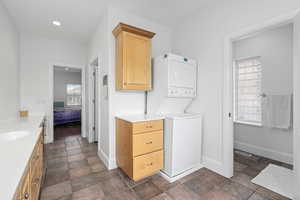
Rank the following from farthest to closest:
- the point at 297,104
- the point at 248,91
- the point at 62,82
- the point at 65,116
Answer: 1. the point at 62,82
2. the point at 65,116
3. the point at 248,91
4. the point at 297,104

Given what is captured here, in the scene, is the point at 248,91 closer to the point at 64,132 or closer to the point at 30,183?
the point at 30,183

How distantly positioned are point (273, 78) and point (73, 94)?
798 cm

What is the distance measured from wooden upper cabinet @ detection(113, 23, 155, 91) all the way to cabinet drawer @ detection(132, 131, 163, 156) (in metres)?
0.77

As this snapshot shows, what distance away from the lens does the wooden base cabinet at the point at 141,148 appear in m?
1.82

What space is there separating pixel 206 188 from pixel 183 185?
0.29m

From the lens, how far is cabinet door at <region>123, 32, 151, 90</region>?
2.12m

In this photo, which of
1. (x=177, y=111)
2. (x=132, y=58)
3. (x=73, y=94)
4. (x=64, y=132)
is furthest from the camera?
(x=73, y=94)

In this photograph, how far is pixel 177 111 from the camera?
2512mm

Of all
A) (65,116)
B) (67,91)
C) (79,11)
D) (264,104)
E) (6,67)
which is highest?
(79,11)

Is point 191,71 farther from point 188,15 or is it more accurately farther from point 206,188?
point 206,188

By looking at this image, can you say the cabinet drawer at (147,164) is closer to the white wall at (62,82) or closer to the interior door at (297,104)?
the interior door at (297,104)

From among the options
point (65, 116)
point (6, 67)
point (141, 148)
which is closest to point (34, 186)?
point (141, 148)

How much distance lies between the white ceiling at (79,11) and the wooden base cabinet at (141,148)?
1926mm

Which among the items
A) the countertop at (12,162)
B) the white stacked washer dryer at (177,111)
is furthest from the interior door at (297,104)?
the countertop at (12,162)
